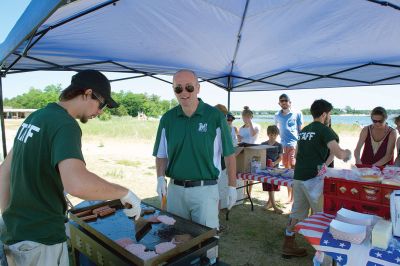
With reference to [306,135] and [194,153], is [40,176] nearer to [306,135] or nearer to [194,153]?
[194,153]

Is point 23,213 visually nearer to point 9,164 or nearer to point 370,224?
point 9,164

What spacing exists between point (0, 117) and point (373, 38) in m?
4.90

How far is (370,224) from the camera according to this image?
199 cm

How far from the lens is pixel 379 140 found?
4.30 meters

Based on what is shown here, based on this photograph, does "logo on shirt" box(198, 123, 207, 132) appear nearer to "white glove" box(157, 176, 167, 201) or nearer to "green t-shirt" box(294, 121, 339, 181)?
"white glove" box(157, 176, 167, 201)

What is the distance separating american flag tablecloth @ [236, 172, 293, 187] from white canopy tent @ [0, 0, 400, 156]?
6.30 feet

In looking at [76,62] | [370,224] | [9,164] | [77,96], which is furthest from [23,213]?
[76,62]

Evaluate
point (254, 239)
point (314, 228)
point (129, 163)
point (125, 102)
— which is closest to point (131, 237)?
point (314, 228)

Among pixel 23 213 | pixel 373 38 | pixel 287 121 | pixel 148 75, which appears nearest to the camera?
pixel 23 213

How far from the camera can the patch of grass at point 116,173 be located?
331 inches

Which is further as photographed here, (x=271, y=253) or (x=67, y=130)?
(x=271, y=253)

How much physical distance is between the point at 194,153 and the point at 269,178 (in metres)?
2.24

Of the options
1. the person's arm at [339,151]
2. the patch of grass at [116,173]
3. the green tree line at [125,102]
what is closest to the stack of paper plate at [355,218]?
the person's arm at [339,151]

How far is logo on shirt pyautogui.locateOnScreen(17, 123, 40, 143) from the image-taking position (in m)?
1.39
